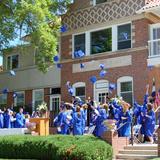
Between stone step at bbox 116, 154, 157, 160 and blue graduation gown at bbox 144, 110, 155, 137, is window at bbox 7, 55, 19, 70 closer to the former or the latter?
blue graduation gown at bbox 144, 110, 155, 137

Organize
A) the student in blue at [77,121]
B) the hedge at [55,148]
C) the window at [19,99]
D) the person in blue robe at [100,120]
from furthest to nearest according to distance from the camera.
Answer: the window at [19,99], the student in blue at [77,121], the person in blue robe at [100,120], the hedge at [55,148]

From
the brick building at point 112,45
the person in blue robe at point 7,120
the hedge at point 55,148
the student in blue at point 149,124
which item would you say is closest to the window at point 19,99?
the brick building at point 112,45

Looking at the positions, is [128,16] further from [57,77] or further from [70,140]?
[70,140]

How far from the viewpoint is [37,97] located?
35.4 meters

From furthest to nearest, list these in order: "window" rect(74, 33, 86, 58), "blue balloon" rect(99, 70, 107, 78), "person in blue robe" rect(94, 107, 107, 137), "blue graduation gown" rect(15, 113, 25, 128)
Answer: "window" rect(74, 33, 86, 58), "blue balloon" rect(99, 70, 107, 78), "blue graduation gown" rect(15, 113, 25, 128), "person in blue robe" rect(94, 107, 107, 137)

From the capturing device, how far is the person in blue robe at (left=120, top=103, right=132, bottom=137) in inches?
774

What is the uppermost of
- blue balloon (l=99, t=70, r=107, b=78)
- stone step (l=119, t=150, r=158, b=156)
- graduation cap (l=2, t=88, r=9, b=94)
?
blue balloon (l=99, t=70, r=107, b=78)

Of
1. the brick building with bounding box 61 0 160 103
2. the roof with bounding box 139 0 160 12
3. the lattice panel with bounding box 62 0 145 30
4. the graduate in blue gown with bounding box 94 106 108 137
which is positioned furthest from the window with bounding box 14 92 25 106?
the graduate in blue gown with bounding box 94 106 108 137

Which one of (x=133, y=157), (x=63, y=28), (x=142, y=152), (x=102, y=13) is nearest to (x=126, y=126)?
(x=142, y=152)

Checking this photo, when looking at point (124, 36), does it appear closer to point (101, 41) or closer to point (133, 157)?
point (101, 41)

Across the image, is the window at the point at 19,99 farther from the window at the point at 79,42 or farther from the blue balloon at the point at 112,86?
the blue balloon at the point at 112,86

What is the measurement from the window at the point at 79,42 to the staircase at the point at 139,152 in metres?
13.7

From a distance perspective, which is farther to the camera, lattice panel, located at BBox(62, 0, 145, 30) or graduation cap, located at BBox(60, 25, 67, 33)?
graduation cap, located at BBox(60, 25, 67, 33)

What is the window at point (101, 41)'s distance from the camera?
30.0 metres
